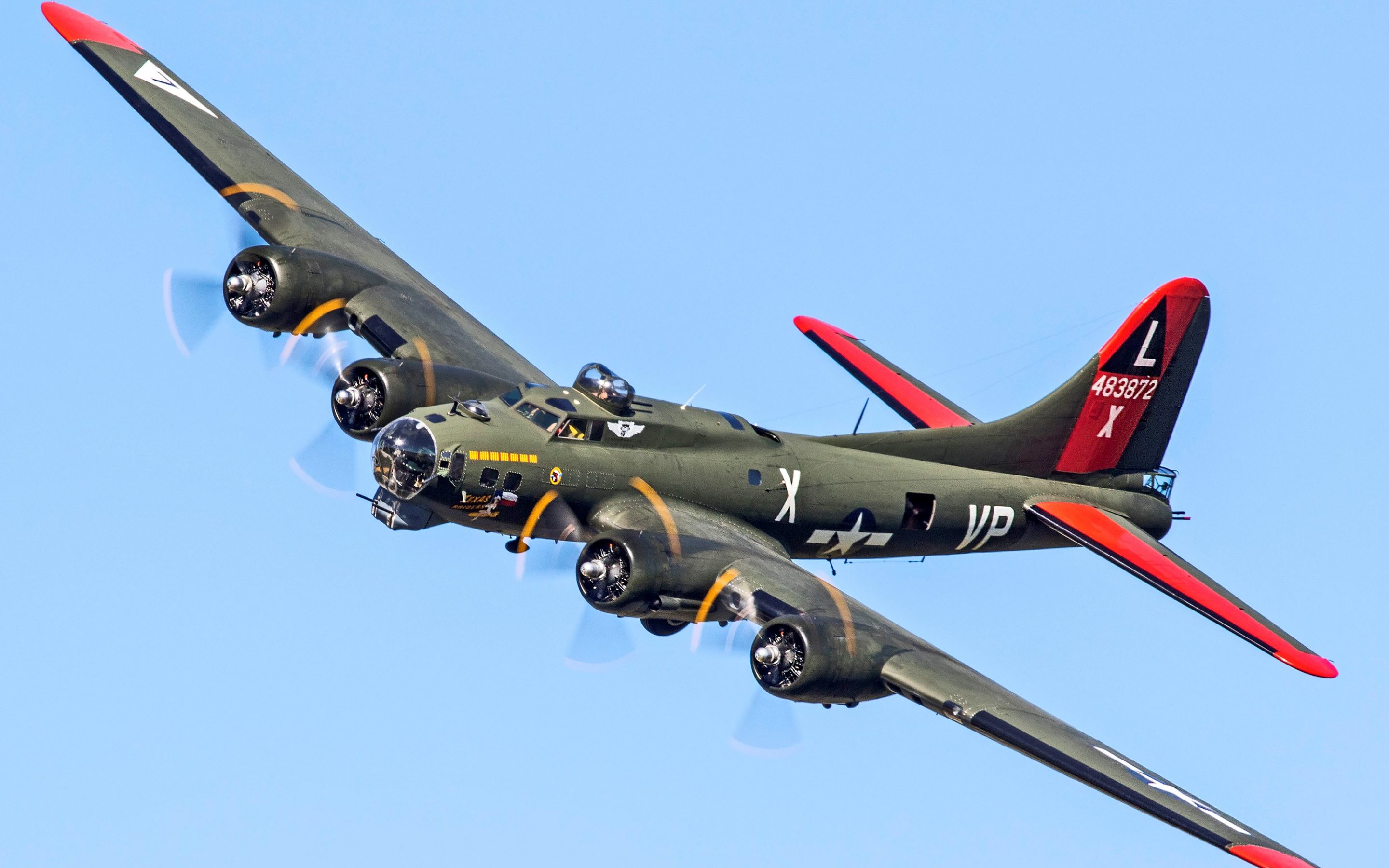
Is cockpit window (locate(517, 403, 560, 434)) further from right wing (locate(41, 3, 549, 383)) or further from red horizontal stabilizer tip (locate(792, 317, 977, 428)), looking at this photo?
red horizontal stabilizer tip (locate(792, 317, 977, 428))

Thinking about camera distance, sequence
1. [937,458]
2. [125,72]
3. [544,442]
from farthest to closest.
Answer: [125,72]
[937,458]
[544,442]

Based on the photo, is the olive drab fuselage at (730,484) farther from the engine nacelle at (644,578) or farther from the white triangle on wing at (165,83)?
the white triangle on wing at (165,83)

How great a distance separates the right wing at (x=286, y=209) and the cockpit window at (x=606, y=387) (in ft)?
11.8

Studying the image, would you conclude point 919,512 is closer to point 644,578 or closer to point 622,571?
point 644,578

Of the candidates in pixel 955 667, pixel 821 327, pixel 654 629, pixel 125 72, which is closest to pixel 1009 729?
pixel 955 667

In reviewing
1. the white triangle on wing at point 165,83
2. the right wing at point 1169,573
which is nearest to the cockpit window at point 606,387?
the right wing at point 1169,573

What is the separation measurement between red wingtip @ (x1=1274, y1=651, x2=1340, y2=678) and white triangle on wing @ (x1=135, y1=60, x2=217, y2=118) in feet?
84.9

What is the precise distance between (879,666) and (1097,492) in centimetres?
1033

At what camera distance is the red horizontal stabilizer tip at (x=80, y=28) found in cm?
4191

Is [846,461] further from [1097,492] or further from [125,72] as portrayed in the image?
[125,72]

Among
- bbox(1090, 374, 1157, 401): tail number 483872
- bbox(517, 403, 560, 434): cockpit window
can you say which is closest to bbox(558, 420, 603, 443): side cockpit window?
bbox(517, 403, 560, 434): cockpit window

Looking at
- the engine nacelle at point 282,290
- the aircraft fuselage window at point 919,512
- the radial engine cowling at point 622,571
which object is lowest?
the radial engine cowling at point 622,571

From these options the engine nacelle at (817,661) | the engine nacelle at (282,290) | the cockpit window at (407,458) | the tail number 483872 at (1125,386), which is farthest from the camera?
the tail number 483872 at (1125,386)

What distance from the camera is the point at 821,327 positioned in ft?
143
